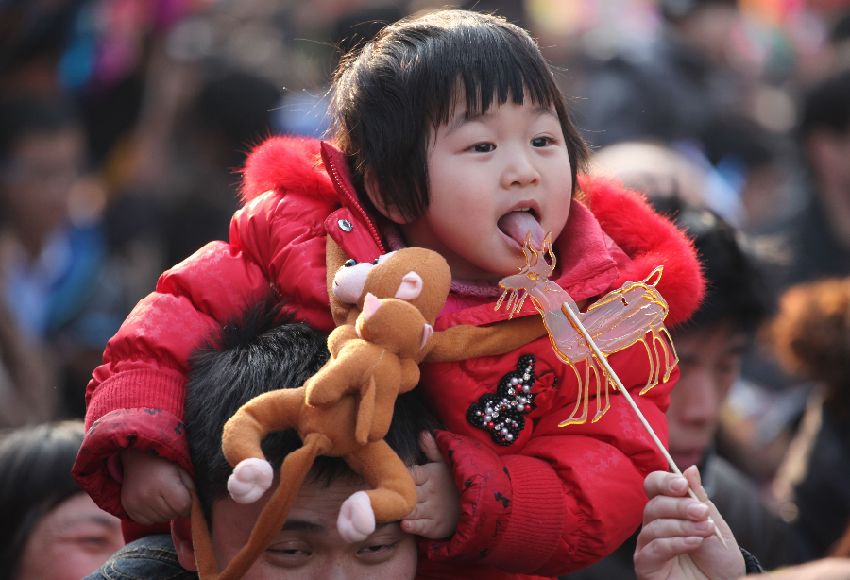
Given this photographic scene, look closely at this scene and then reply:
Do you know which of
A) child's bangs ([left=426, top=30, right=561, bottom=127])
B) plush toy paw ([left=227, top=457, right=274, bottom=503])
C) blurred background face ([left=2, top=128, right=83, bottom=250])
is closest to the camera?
plush toy paw ([left=227, top=457, right=274, bottom=503])

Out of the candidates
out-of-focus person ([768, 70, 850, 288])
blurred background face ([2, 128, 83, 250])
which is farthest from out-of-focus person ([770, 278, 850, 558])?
blurred background face ([2, 128, 83, 250])

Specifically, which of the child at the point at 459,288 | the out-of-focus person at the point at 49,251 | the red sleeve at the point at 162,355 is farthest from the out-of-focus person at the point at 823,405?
the out-of-focus person at the point at 49,251

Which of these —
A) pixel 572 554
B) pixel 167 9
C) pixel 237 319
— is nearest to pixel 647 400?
pixel 572 554

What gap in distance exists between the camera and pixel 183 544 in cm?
308

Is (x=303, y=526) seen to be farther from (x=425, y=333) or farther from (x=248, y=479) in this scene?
(x=425, y=333)

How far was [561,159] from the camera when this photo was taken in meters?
3.02

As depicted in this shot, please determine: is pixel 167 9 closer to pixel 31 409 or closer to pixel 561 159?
pixel 31 409

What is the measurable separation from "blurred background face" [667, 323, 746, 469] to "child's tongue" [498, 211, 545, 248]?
124 cm

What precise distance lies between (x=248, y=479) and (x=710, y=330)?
2.00 m

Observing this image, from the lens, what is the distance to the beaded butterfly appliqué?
2.83 m

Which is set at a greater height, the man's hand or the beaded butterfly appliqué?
the beaded butterfly appliqué

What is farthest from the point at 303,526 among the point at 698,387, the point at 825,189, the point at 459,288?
the point at 825,189

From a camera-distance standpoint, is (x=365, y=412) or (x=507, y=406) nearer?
(x=365, y=412)

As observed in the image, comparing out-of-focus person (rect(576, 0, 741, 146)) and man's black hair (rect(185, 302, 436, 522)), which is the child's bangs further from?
out-of-focus person (rect(576, 0, 741, 146))
